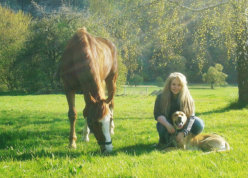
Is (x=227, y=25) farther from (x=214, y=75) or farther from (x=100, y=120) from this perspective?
(x=214, y=75)

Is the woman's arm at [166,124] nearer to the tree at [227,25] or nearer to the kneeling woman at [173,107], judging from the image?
the kneeling woman at [173,107]

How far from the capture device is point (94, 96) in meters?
4.15

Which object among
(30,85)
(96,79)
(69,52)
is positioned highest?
(69,52)

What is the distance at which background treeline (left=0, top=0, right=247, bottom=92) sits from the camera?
31.2 ft

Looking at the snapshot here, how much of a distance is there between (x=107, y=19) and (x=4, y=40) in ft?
75.2

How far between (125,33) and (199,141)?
21.9ft

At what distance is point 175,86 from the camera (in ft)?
14.9

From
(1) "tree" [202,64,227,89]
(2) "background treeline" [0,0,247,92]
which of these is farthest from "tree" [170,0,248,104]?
(1) "tree" [202,64,227,89]

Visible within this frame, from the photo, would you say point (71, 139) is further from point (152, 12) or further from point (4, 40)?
point (4, 40)

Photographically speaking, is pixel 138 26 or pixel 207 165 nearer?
pixel 207 165

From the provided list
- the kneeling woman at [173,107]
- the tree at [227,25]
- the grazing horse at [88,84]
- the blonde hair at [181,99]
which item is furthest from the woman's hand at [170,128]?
the tree at [227,25]

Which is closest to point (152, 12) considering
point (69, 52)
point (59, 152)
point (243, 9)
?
point (243, 9)

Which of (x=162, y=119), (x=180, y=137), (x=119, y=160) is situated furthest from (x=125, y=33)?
(x=119, y=160)

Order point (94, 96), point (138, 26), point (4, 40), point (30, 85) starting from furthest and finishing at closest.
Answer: point (4, 40) → point (30, 85) → point (138, 26) → point (94, 96)
